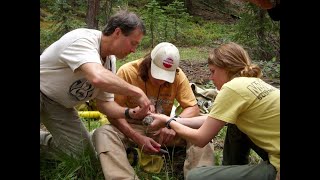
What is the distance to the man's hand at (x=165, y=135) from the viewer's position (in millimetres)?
3744

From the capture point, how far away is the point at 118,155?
3.52 metres

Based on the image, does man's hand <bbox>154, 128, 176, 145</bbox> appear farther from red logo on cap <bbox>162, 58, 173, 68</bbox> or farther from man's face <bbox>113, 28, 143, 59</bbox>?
man's face <bbox>113, 28, 143, 59</bbox>

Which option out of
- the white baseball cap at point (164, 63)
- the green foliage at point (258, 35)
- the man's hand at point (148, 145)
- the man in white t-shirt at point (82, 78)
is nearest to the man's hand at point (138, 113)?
the man in white t-shirt at point (82, 78)

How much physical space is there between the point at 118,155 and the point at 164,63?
0.86m

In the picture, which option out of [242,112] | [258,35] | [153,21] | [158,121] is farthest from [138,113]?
[153,21]

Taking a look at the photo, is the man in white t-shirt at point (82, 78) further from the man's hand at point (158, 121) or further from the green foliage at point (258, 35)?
the green foliage at point (258, 35)

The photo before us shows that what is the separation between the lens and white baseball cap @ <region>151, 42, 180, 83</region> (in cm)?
384

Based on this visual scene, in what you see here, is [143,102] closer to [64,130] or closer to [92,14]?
[64,130]

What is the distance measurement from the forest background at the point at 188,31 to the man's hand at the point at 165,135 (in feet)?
Answer: 0.82

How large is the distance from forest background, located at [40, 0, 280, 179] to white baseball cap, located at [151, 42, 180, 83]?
0.78 meters

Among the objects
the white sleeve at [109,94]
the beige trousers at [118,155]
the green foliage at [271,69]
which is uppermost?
the white sleeve at [109,94]

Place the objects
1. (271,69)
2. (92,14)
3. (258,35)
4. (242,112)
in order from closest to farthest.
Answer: (242,112)
(271,69)
(258,35)
(92,14)
